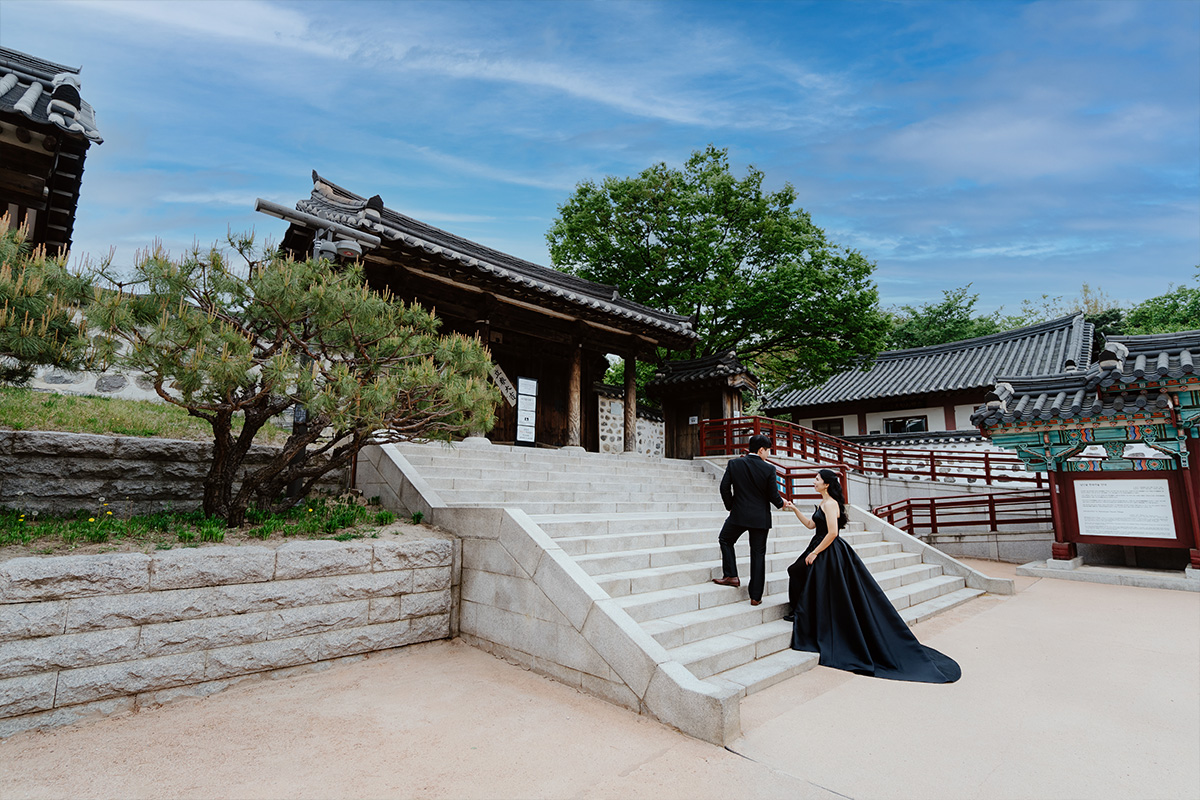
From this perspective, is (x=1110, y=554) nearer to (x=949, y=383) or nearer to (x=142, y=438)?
(x=949, y=383)

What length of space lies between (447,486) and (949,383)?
19.3 metres

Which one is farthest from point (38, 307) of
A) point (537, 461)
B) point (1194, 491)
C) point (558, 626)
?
point (1194, 491)

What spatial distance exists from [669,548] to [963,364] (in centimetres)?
2068

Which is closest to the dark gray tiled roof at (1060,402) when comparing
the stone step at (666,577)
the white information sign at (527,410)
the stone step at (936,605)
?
the stone step at (936,605)

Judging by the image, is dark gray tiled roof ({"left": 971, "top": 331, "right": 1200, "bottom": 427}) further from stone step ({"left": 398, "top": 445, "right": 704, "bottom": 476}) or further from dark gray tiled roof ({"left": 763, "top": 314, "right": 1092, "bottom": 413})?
dark gray tiled roof ({"left": 763, "top": 314, "right": 1092, "bottom": 413})

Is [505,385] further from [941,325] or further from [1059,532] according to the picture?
[941,325]

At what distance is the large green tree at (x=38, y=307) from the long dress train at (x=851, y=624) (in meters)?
6.09

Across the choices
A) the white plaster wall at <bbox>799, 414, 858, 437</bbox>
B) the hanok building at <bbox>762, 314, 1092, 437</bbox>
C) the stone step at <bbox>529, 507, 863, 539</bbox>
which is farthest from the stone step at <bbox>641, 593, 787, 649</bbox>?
the white plaster wall at <bbox>799, 414, 858, 437</bbox>

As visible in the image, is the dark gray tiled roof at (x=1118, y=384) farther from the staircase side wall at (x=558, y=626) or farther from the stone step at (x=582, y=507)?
the staircase side wall at (x=558, y=626)

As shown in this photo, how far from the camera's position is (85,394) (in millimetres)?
8602

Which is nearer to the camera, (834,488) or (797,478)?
(834,488)

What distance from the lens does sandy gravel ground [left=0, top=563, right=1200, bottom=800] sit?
2898 millimetres

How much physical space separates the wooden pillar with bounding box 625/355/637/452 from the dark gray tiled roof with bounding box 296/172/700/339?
1.25 m

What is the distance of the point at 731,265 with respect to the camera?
17797 mm
